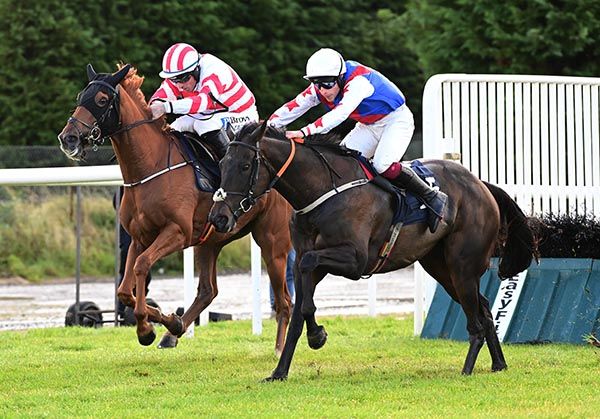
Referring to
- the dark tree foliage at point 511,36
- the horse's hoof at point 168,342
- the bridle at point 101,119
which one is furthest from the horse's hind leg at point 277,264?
the dark tree foliage at point 511,36

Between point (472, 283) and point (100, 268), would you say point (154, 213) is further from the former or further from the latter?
point (100, 268)

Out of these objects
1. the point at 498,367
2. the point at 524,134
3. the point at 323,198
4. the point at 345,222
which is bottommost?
the point at 498,367

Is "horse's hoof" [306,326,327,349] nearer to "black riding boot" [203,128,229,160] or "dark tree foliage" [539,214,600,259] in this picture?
"black riding boot" [203,128,229,160]

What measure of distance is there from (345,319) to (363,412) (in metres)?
6.95

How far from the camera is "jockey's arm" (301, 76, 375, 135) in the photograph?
9.34 metres

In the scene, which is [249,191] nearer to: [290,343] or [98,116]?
[290,343]

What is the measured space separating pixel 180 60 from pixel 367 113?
5.55ft

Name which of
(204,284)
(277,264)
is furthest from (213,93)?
(204,284)

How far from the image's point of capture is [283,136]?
367 inches

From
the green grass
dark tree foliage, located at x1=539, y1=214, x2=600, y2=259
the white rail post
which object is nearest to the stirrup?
the green grass

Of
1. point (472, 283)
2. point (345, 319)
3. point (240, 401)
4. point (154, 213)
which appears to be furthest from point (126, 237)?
point (240, 401)

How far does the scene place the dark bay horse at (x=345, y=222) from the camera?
8.91m

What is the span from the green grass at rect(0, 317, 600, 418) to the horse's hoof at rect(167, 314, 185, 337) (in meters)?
0.24

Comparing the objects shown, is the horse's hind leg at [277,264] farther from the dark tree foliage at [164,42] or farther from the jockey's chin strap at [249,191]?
the dark tree foliage at [164,42]
